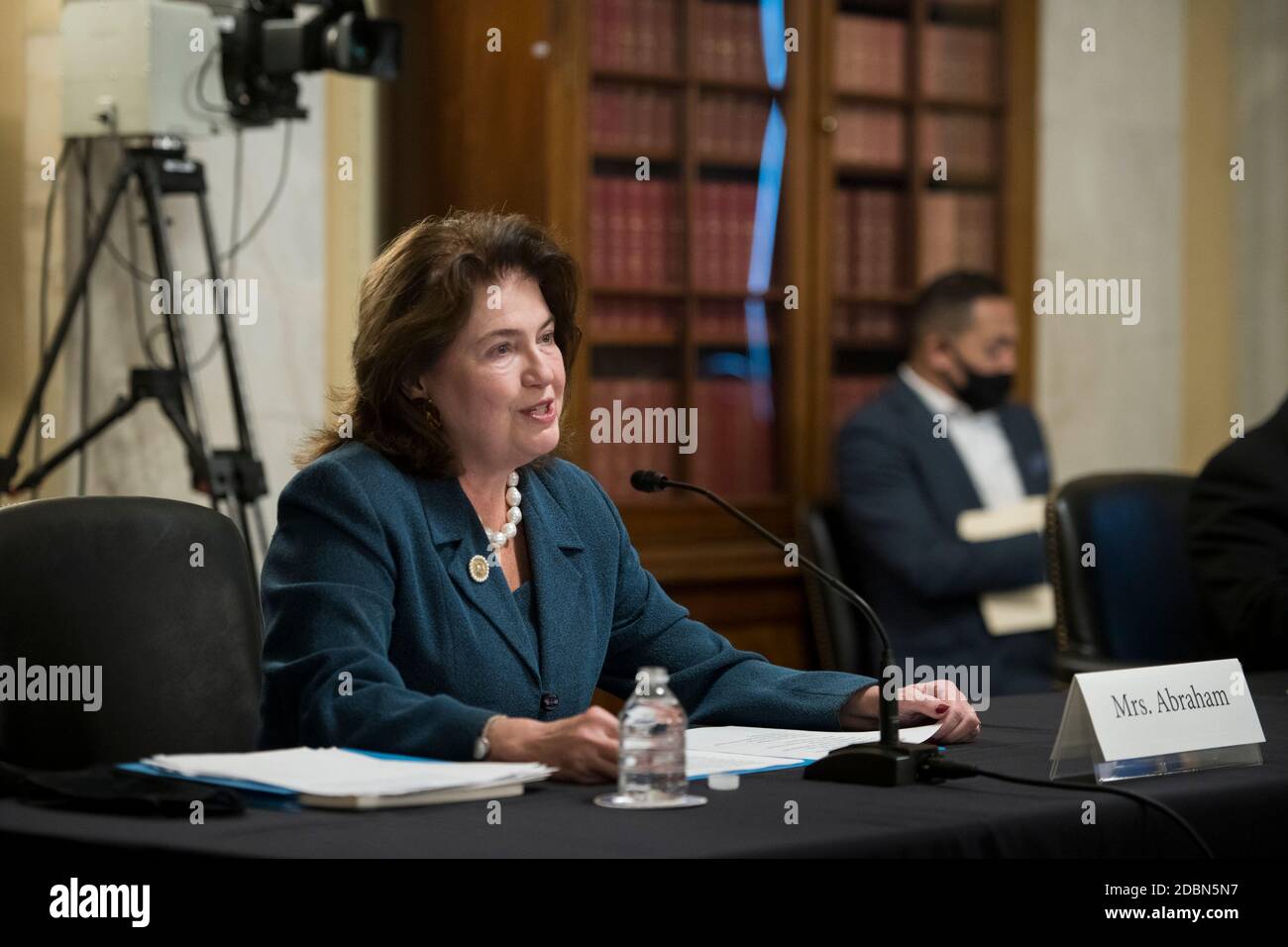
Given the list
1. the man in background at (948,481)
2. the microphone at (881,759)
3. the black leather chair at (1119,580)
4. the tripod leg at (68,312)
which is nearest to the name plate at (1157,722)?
the microphone at (881,759)

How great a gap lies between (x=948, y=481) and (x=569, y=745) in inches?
116

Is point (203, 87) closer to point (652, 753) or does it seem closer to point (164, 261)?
point (164, 261)

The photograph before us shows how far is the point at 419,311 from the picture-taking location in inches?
86.7

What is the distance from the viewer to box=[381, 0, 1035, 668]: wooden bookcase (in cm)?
434

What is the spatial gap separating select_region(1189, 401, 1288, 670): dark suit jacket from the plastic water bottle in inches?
67.1

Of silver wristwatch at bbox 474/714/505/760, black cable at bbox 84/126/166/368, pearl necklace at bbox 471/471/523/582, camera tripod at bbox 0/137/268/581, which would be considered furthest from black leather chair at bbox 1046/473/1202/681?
black cable at bbox 84/126/166/368

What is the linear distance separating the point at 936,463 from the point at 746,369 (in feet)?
1.89

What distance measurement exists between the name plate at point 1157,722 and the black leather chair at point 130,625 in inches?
42.7

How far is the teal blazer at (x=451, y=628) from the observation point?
6.20 ft

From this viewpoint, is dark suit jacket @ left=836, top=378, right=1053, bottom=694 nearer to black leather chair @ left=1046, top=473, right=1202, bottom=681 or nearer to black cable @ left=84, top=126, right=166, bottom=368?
black leather chair @ left=1046, top=473, right=1202, bottom=681
